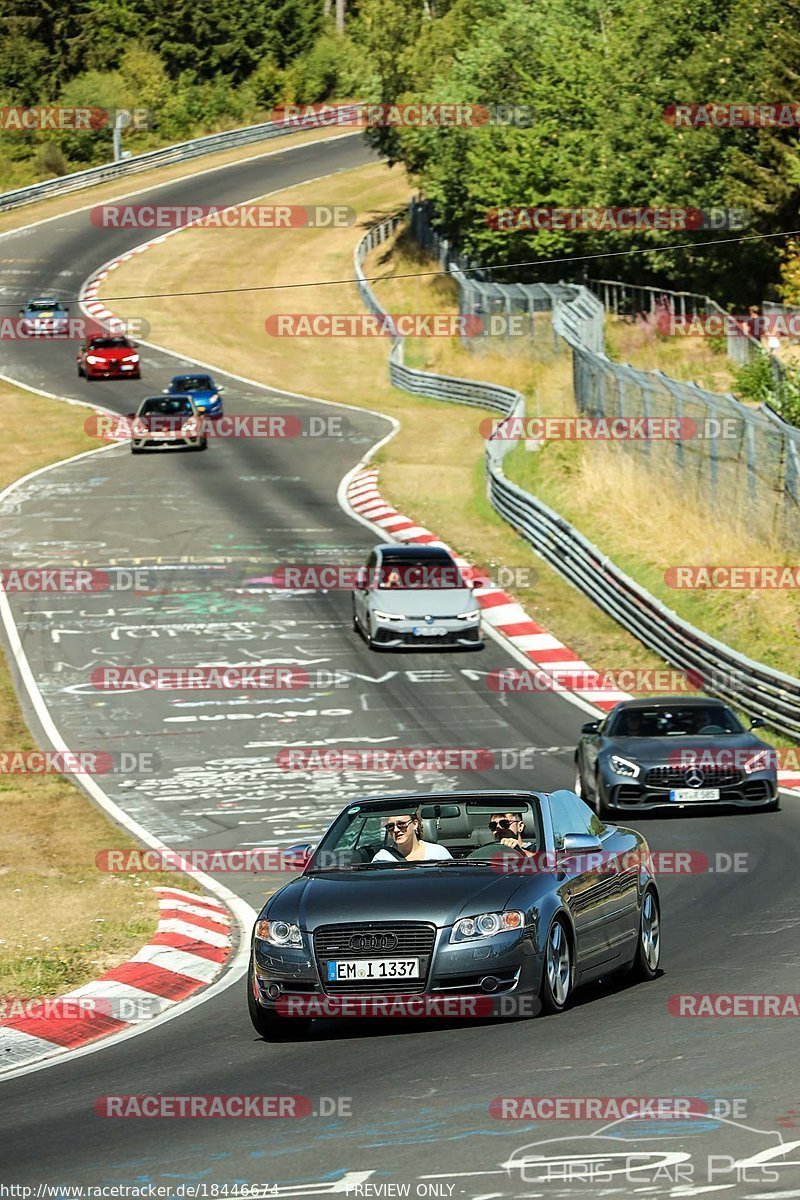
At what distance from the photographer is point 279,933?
10.4 metres

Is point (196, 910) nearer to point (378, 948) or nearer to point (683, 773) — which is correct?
point (683, 773)

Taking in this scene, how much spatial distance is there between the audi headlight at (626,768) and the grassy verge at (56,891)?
189 inches

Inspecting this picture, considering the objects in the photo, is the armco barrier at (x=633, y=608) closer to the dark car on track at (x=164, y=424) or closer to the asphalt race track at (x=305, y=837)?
the asphalt race track at (x=305, y=837)

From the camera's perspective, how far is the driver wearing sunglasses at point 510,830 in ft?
37.1

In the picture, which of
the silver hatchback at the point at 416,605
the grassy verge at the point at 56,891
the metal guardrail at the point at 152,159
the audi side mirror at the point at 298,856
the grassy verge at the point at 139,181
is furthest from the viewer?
the metal guardrail at the point at 152,159

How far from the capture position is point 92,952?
14.3 meters

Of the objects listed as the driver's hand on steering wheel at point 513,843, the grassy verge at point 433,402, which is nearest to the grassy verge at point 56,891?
the driver's hand on steering wheel at point 513,843

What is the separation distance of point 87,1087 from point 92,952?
4.68 metres

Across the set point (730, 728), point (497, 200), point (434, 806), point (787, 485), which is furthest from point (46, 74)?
point (434, 806)

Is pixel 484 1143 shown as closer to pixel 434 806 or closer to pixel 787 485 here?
pixel 434 806

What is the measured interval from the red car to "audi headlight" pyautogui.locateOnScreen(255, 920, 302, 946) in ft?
163

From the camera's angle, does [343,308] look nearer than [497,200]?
No

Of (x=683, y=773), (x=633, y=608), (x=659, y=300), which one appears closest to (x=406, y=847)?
(x=683, y=773)

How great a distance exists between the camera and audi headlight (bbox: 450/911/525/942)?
1018 centimetres
